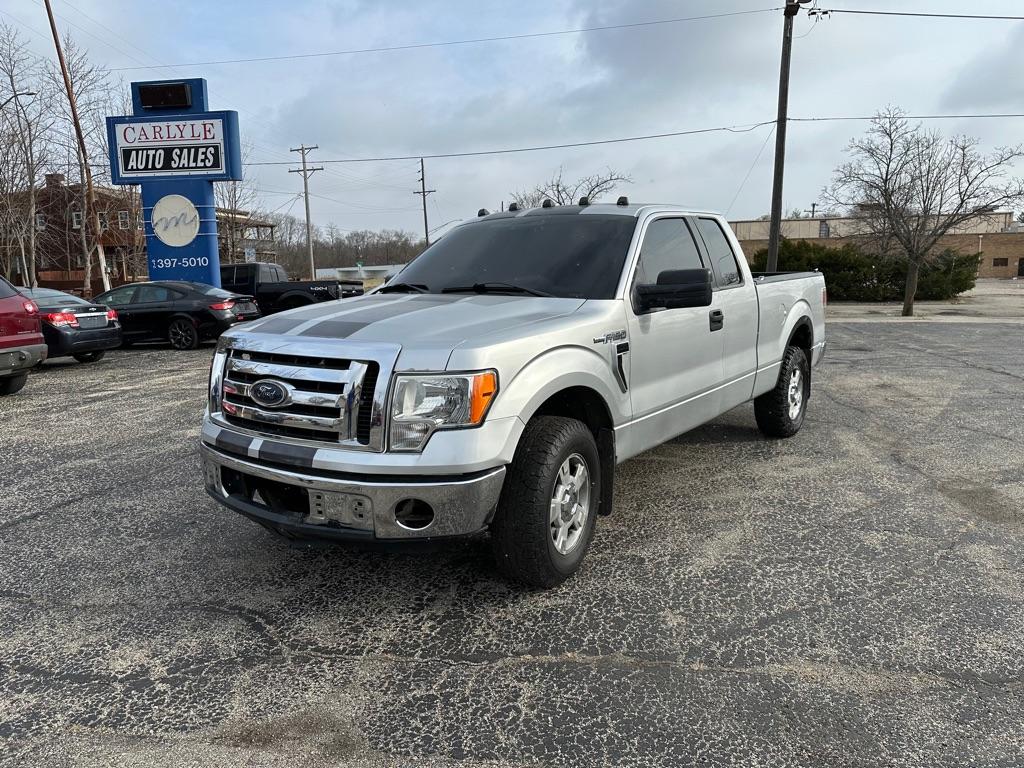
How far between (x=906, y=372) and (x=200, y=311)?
1252cm

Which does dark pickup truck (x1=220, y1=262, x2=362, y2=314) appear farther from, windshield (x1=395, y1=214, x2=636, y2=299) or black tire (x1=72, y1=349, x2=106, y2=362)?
windshield (x1=395, y1=214, x2=636, y2=299)

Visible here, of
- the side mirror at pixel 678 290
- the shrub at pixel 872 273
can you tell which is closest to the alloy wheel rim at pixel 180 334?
the side mirror at pixel 678 290

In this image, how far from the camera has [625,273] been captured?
3.98 meters

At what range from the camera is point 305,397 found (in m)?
3.06

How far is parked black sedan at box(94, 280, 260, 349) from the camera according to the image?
14133 millimetres

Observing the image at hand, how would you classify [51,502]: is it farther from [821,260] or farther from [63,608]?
[821,260]

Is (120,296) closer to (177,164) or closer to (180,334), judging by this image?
(180,334)

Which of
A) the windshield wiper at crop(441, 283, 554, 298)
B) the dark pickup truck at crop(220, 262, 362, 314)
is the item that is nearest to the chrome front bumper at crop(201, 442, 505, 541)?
the windshield wiper at crop(441, 283, 554, 298)

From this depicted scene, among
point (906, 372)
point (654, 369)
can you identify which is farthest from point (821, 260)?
point (654, 369)

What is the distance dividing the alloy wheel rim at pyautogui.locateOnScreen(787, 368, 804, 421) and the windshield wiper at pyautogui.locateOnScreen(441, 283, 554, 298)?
10.4 ft

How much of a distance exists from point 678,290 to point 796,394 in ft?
10.2

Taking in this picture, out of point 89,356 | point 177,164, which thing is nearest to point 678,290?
point 89,356

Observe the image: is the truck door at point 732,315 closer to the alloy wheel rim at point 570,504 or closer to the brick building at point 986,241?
the alloy wheel rim at point 570,504

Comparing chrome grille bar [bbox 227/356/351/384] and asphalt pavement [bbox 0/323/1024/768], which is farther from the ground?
chrome grille bar [bbox 227/356/351/384]
